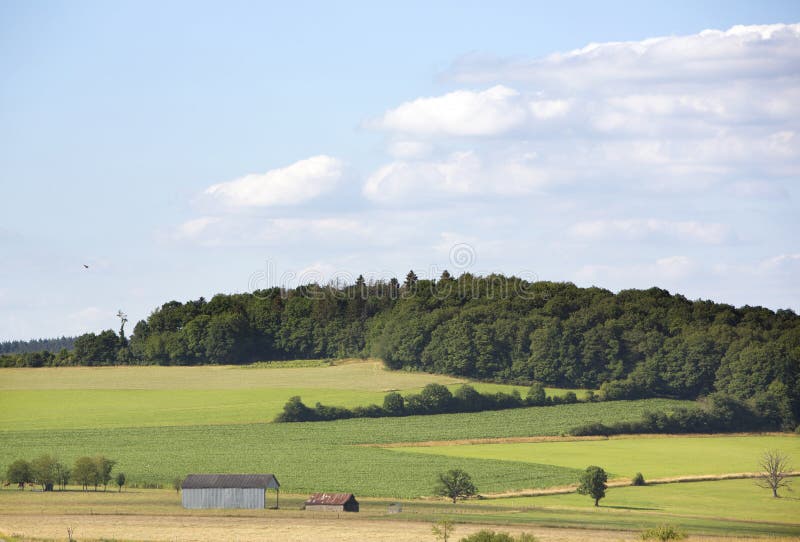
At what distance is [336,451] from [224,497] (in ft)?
83.8

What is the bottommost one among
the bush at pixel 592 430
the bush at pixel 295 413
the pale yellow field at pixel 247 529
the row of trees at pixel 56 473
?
the pale yellow field at pixel 247 529

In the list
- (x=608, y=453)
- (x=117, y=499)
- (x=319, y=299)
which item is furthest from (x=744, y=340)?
(x=117, y=499)

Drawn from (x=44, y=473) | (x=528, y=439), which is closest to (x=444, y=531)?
(x=44, y=473)

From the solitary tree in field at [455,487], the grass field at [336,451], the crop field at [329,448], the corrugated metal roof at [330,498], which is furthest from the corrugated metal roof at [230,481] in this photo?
the solitary tree in field at [455,487]

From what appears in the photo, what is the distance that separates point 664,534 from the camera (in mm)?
68438

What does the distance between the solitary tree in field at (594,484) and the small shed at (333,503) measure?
17466 millimetres

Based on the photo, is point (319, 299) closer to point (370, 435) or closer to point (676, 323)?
point (676, 323)

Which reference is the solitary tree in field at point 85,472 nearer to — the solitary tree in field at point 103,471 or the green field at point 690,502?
the solitary tree in field at point 103,471

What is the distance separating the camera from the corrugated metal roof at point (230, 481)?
287ft

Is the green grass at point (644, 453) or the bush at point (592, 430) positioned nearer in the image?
the green grass at point (644, 453)

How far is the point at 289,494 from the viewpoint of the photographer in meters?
93.4

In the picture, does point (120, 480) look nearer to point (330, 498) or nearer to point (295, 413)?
point (330, 498)

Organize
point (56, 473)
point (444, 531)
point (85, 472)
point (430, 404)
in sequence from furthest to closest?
point (430, 404), point (56, 473), point (85, 472), point (444, 531)

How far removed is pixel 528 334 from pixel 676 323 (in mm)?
19646
